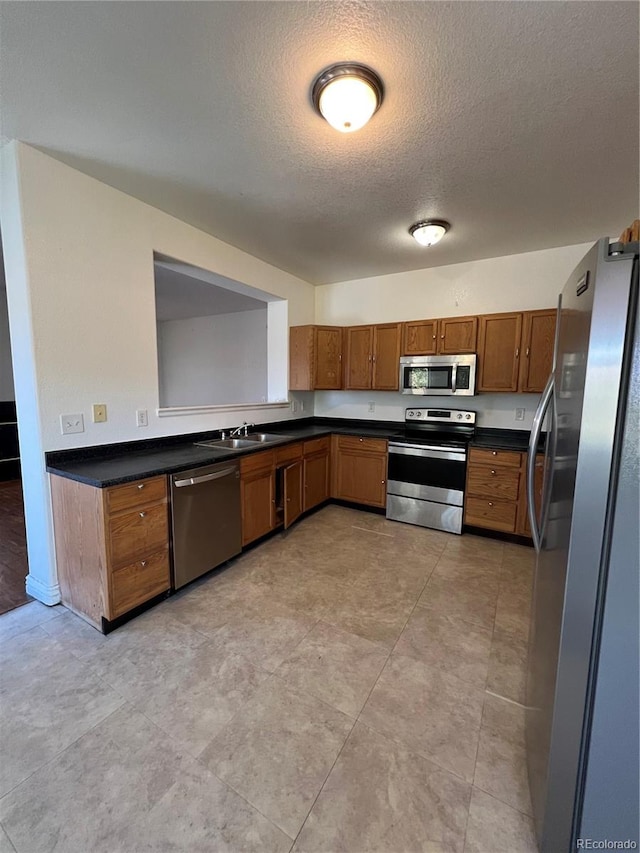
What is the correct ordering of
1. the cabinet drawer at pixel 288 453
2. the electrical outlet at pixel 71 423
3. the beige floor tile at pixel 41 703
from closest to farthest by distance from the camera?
the beige floor tile at pixel 41 703
the electrical outlet at pixel 71 423
the cabinet drawer at pixel 288 453

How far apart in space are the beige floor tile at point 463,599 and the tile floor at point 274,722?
1 centimetres

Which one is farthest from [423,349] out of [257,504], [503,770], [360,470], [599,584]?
[503,770]

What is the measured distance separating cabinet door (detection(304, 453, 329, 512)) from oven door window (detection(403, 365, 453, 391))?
3.97 ft

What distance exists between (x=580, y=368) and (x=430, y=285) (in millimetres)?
3309

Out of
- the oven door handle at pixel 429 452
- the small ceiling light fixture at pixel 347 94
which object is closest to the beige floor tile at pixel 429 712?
the oven door handle at pixel 429 452

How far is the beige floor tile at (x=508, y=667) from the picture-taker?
1.63 meters

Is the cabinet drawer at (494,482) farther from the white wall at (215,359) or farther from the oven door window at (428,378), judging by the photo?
the white wall at (215,359)

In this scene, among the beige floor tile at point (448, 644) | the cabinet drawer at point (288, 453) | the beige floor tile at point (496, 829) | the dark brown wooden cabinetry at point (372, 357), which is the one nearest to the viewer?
the beige floor tile at point (496, 829)

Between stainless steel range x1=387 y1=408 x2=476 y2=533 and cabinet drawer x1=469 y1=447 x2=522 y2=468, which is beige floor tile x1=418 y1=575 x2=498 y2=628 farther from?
cabinet drawer x1=469 y1=447 x2=522 y2=468

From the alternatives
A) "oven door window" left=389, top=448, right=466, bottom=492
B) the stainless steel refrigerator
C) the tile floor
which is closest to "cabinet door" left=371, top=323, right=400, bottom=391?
"oven door window" left=389, top=448, right=466, bottom=492

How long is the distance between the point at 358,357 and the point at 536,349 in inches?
69.1

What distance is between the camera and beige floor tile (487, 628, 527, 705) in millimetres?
1635

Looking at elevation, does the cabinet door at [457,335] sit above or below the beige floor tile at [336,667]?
above

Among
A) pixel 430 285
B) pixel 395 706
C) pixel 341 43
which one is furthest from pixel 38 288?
pixel 430 285
